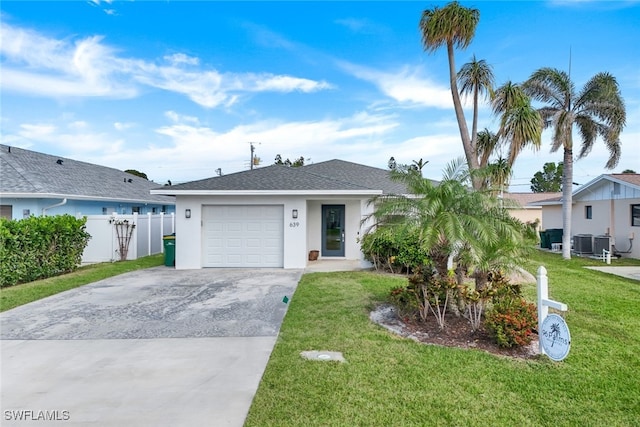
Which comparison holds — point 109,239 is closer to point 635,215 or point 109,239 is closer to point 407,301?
point 407,301

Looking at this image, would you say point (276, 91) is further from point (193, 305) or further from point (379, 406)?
point (379, 406)

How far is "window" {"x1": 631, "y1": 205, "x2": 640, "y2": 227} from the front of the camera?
598 inches

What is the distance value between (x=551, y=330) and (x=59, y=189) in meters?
16.6

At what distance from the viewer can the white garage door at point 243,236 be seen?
1255cm

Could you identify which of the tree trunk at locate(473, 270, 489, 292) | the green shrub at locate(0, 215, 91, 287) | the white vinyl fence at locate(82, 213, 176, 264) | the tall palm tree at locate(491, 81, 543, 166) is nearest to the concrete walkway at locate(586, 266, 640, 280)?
the tall palm tree at locate(491, 81, 543, 166)

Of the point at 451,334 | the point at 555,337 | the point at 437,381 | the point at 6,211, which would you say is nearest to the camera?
the point at 437,381

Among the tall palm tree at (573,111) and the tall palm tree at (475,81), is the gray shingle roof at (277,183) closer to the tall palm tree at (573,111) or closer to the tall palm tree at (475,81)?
the tall palm tree at (475,81)

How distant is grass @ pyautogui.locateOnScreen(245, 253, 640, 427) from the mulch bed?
0.86ft

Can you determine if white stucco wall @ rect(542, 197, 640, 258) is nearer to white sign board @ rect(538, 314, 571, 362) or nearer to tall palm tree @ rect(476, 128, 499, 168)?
tall palm tree @ rect(476, 128, 499, 168)

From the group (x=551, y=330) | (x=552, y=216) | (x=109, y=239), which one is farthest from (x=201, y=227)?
(x=552, y=216)

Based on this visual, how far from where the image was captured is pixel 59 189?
1384 cm

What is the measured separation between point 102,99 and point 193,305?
473 inches

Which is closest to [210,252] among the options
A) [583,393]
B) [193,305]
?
[193,305]

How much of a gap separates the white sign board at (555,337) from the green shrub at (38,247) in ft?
39.0
